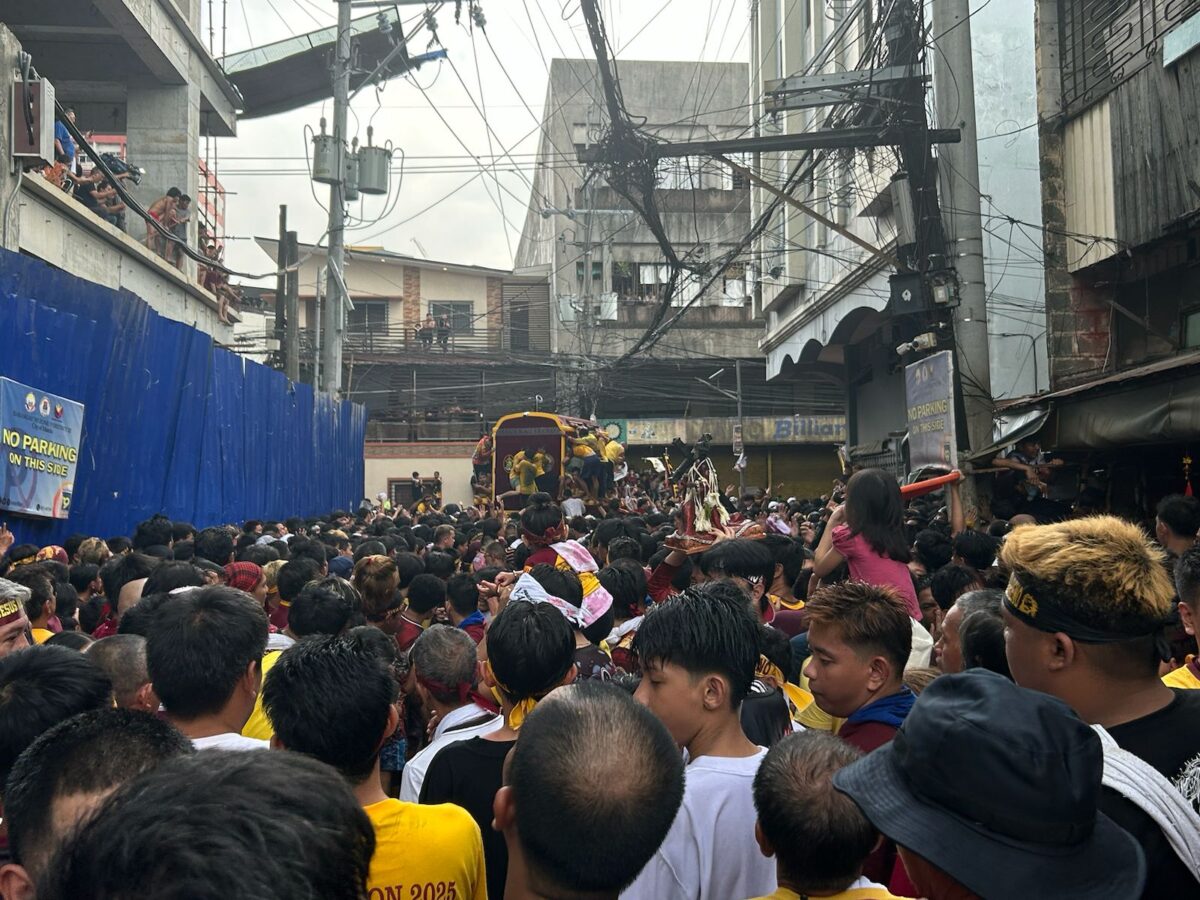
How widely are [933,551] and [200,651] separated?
5.88 m

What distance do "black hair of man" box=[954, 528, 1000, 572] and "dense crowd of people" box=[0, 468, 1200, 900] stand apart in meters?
2.86

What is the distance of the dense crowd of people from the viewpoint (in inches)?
56.2

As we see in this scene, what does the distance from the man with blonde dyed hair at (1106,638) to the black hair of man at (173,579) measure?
4334 millimetres

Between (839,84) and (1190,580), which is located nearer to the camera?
(1190,580)

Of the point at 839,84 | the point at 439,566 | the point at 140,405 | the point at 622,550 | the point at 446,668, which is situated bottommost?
the point at 446,668

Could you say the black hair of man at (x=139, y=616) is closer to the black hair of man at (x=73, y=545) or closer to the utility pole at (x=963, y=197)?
the black hair of man at (x=73, y=545)

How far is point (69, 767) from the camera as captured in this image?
211cm

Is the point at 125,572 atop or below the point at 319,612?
atop

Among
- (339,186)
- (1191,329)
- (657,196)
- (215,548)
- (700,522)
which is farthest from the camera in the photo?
(657,196)

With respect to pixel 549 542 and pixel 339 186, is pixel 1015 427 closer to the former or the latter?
pixel 549 542

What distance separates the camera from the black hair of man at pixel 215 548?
871 centimetres

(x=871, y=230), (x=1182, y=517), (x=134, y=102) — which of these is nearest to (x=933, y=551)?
(x=1182, y=517)

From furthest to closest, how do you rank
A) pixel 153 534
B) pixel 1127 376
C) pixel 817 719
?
pixel 153 534 < pixel 1127 376 < pixel 817 719

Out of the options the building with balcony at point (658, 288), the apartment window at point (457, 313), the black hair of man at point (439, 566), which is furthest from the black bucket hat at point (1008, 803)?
the apartment window at point (457, 313)
